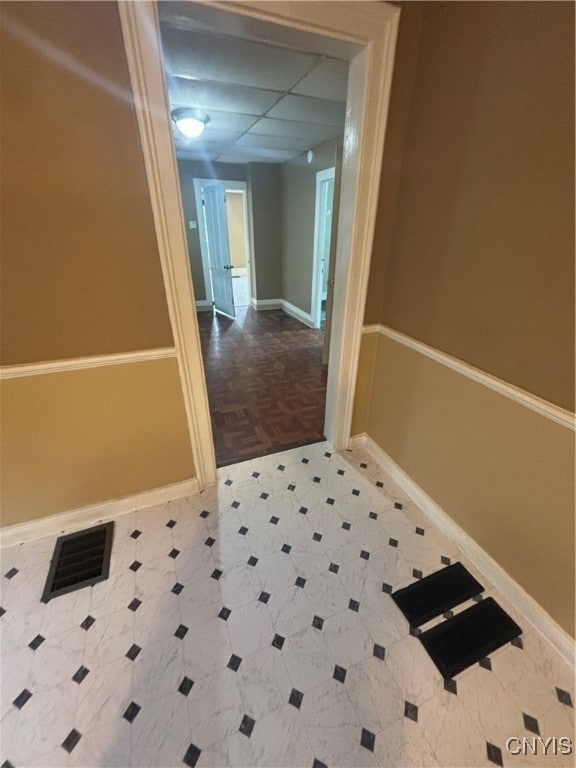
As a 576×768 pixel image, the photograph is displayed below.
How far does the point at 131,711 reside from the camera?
3.69 feet

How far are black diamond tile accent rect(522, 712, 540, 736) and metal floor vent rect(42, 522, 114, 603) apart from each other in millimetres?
1743

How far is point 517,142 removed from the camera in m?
1.12

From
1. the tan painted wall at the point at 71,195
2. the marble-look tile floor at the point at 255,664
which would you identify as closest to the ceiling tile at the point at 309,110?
the tan painted wall at the point at 71,195

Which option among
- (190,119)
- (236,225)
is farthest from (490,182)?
(236,225)

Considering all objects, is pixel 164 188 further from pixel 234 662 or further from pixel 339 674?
pixel 339 674

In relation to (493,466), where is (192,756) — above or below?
below

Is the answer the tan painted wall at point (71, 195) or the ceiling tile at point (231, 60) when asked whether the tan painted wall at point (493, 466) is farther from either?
the ceiling tile at point (231, 60)

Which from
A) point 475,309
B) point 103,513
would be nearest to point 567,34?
point 475,309

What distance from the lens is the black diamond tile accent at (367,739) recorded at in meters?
1.06

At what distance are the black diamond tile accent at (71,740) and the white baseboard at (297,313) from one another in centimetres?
466

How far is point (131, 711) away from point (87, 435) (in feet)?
3.65

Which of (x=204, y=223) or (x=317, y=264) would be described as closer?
(x=317, y=264)

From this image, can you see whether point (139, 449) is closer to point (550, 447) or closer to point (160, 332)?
point (160, 332)

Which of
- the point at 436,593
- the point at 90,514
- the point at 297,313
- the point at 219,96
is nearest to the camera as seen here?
the point at 436,593
